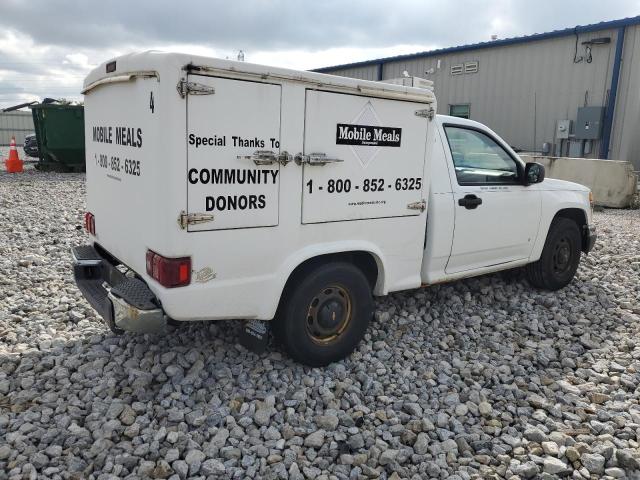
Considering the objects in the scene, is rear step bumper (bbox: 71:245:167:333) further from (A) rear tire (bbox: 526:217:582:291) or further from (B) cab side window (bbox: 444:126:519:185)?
(A) rear tire (bbox: 526:217:582:291)

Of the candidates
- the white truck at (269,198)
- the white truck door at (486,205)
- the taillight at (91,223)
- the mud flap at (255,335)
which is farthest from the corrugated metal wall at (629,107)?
the taillight at (91,223)

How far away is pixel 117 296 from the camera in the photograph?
341 centimetres

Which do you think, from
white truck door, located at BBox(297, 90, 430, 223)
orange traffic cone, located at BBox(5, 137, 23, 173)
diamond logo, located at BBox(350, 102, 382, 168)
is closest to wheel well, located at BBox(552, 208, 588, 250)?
white truck door, located at BBox(297, 90, 430, 223)

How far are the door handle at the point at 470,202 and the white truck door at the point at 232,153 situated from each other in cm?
185

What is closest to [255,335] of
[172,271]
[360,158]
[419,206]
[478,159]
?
[172,271]

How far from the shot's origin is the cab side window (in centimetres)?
479

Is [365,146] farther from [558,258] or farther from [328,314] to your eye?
[558,258]

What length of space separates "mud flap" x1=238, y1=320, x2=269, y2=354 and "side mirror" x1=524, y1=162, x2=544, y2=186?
294 centimetres

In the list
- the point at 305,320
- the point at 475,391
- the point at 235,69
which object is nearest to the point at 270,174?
the point at 235,69

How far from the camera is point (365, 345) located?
14.4ft

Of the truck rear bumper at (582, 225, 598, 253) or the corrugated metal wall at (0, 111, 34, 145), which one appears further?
the corrugated metal wall at (0, 111, 34, 145)

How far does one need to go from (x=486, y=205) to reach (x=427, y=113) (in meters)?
1.12

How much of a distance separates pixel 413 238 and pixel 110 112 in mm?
2416

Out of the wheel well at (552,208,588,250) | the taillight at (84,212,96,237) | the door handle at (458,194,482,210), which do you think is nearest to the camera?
the taillight at (84,212,96,237)
